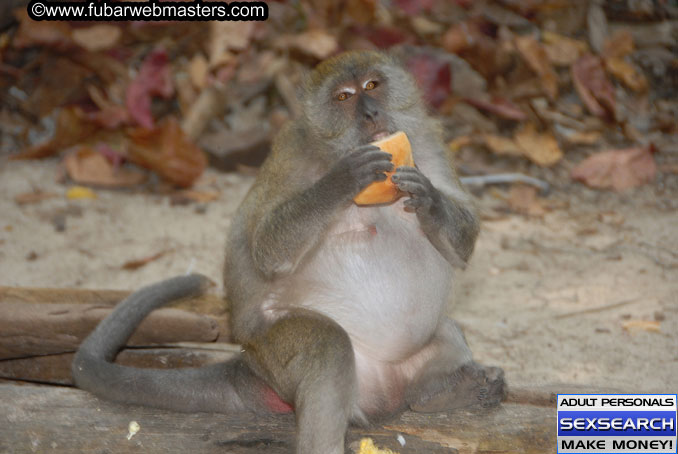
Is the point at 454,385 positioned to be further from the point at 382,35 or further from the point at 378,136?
the point at 382,35

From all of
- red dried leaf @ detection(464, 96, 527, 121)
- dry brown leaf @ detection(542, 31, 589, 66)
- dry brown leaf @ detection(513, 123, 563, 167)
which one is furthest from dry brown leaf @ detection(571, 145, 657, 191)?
dry brown leaf @ detection(542, 31, 589, 66)

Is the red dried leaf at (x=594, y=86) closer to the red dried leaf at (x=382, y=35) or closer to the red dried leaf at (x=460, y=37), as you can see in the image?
the red dried leaf at (x=460, y=37)

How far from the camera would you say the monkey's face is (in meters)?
3.18

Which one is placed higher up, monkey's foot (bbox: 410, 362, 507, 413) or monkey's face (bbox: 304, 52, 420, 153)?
monkey's face (bbox: 304, 52, 420, 153)

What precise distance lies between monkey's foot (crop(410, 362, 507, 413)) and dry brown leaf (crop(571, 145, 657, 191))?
3782 mm

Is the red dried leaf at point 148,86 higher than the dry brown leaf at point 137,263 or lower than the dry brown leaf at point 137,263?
higher

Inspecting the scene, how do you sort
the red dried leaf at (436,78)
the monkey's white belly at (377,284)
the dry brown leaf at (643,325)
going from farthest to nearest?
the red dried leaf at (436,78)
the dry brown leaf at (643,325)
the monkey's white belly at (377,284)

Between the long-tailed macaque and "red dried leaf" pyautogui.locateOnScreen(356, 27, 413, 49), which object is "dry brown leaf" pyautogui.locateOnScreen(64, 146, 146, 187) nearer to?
"red dried leaf" pyautogui.locateOnScreen(356, 27, 413, 49)

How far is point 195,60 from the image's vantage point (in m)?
7.64

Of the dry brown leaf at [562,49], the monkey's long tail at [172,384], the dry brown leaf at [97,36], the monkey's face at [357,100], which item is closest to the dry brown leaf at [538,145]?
the dry brown leaf at [562,49]

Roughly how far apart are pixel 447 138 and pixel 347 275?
415 cm

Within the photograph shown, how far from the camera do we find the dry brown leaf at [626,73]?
7.48 meters

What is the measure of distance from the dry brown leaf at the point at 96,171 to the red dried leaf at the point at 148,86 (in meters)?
0.55

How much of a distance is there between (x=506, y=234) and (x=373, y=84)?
2831 millimetres
